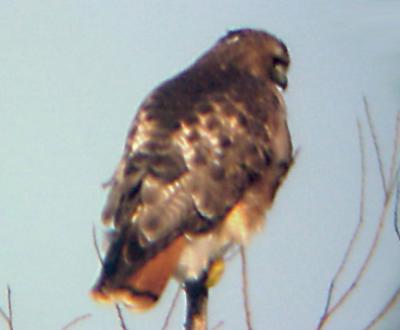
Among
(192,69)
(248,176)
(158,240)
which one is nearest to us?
(158,240)

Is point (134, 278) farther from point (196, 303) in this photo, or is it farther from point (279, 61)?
point (279, 61)

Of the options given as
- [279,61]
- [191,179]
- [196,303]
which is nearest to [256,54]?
[279,61]

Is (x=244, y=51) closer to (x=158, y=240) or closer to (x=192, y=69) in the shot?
(x=192, y=69)

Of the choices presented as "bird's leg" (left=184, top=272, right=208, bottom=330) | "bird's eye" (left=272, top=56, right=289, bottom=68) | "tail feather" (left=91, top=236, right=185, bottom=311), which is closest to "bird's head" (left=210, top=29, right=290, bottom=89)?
"bird's eye" (left=272, top=56, right=289, bottom=68)

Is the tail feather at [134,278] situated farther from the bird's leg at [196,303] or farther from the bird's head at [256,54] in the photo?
the bird's head at [256,54]

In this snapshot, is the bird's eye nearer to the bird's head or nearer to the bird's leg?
the bird's head

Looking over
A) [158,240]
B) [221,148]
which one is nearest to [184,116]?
[221,148]
